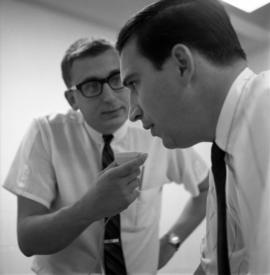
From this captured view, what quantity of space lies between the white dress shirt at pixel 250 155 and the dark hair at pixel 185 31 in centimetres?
9

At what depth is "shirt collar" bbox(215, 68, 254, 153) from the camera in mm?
736

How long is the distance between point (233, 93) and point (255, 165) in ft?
0.56

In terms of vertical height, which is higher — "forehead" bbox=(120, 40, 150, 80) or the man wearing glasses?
"forehead" bbox=(120, 40, 150, 80)

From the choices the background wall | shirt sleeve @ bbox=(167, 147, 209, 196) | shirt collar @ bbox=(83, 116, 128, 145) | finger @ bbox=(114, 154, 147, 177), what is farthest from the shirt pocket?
the background wall

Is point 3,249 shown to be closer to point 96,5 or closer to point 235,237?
point 235,237

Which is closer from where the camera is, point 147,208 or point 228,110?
point 228,110

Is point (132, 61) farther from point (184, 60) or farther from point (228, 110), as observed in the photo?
point (228, 110)

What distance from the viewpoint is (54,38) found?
6.70 ft

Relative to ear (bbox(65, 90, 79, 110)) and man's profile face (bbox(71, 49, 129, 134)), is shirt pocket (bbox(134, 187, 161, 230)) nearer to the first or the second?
man's profile face (bbox(71, 49, 129, 134))

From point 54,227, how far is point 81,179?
0.25 metres

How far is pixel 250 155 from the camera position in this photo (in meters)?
0.67

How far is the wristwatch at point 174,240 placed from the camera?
1.43m

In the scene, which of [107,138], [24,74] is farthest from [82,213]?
[24,74]

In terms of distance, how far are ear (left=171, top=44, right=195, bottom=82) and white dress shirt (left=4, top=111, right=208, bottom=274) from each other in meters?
0.55
